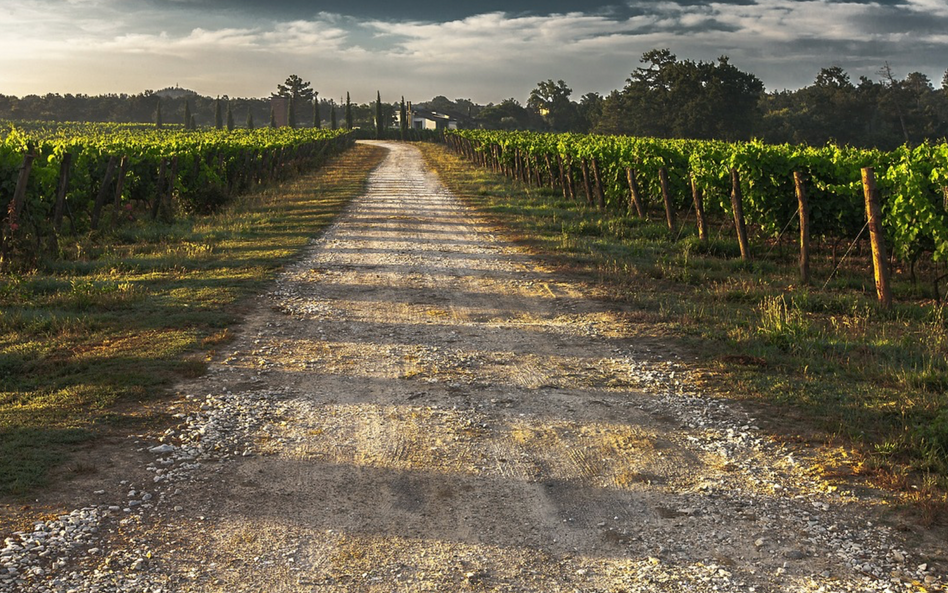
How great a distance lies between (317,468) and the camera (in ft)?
18.4

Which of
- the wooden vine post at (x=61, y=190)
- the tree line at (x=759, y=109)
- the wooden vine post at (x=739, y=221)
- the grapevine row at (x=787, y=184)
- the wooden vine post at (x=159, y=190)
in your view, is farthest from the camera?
the tree line at (x=759, y=109)

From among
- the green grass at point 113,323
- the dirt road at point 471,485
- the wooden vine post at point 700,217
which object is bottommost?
the dirt road at point 471,485

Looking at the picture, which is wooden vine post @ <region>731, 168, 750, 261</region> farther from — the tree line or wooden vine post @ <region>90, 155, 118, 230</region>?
the tree line

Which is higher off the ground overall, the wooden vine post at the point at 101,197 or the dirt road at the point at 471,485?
the wooden vine post at the point at 101,197

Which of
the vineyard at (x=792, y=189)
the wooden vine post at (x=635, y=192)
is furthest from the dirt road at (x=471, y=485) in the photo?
the wooden vine post at (x=635, y=192)

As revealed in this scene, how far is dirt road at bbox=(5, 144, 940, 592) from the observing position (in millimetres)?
4320

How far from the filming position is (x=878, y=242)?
35.7 feet

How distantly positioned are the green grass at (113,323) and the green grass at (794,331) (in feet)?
17.1

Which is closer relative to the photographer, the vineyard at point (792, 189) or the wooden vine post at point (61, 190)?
the vineyard at point (792, 189)

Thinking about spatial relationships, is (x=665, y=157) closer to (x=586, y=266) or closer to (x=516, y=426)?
(x=586, y=266)

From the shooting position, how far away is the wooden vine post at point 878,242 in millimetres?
10891

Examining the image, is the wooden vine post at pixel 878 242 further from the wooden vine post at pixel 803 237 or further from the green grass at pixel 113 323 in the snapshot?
the green grass at pixel 113 323

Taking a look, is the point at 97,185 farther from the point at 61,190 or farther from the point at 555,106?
the point at 555,106

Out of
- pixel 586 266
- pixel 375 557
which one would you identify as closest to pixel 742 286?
pixel 586 266
